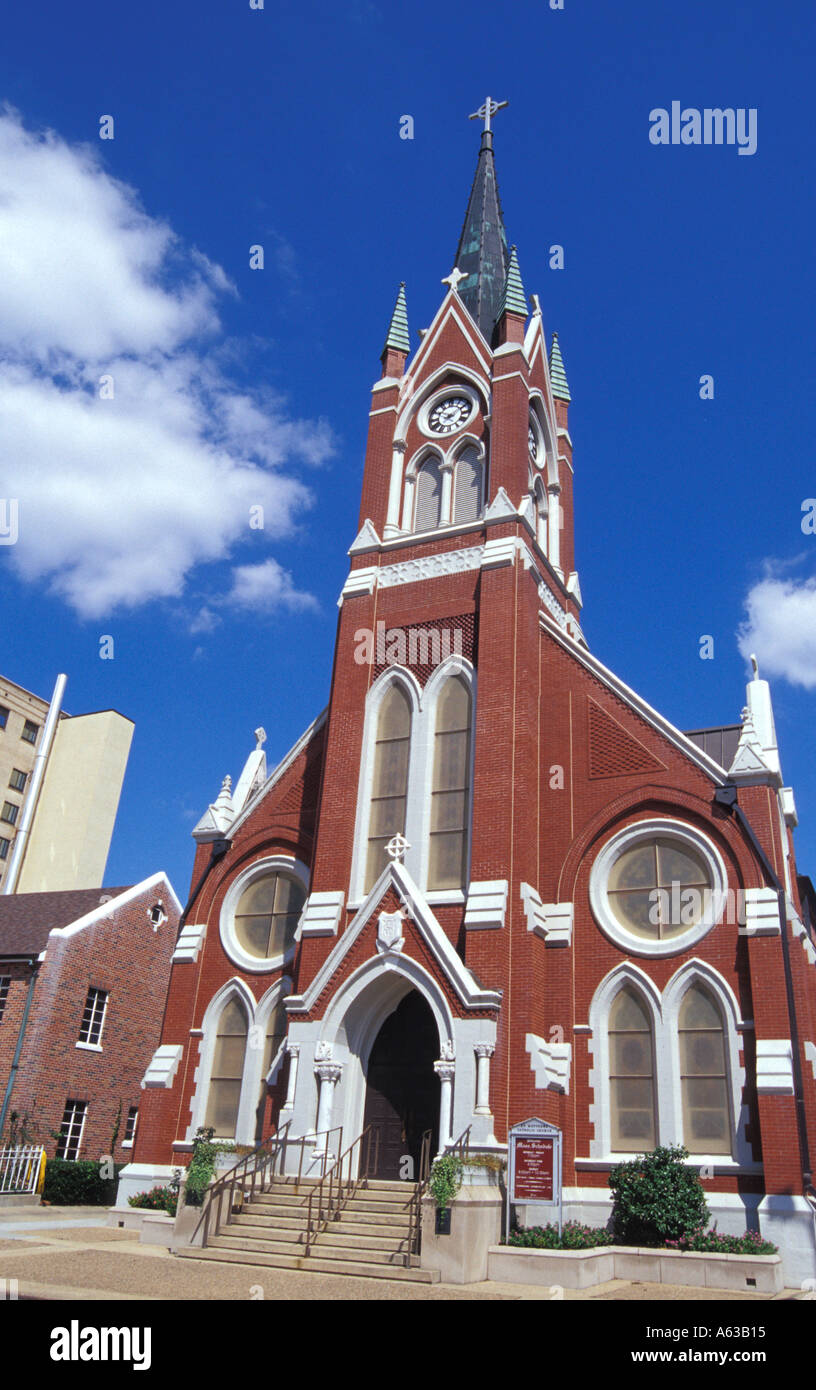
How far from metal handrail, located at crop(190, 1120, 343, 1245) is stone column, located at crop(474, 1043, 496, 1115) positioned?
270cm

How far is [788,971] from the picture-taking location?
17.3m

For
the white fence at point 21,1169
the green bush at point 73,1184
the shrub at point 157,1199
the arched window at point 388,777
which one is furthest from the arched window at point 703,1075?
the white fence at point 21,1169

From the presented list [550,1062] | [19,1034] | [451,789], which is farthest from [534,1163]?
[19,1034]

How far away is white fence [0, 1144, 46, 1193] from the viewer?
23.8 metres

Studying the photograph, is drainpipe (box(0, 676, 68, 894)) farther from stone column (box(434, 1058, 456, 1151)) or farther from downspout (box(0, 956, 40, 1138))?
stone column (box(434, 1058, 456, 1151))

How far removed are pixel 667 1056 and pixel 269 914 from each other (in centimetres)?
943

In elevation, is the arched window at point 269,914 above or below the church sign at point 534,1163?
above

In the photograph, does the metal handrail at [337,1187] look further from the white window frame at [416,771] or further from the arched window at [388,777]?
the arched window at [388,777]

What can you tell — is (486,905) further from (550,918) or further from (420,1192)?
(420,1192)

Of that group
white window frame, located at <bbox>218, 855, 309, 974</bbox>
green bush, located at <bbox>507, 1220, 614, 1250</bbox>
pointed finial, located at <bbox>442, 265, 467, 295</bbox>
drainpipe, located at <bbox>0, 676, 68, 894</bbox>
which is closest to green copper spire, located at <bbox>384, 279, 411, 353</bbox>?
pointed finial, located at <bbox>442, 265, 467, 295</bbox>

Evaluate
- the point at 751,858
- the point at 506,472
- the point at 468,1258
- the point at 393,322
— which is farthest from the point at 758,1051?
the point at 393,322

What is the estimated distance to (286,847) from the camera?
945 inches

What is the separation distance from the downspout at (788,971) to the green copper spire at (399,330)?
1525cm

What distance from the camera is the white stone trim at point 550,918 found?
19438 mm
